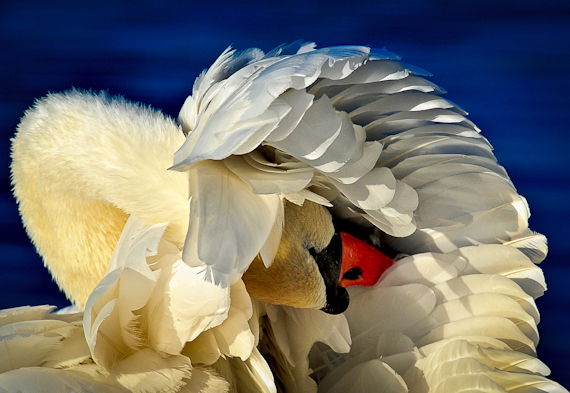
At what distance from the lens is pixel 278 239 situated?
565 mm

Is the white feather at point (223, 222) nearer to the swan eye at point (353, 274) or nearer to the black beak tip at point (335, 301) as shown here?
the black beak tip at point (335, 301)

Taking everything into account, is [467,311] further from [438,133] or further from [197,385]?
[197,385]

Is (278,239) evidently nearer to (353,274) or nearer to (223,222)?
(223,222)

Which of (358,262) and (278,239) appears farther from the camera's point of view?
(358,262)

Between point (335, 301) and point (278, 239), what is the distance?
19 centimetres

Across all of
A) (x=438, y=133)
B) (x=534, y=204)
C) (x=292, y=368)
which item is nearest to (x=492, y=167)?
(x=438, y=133)

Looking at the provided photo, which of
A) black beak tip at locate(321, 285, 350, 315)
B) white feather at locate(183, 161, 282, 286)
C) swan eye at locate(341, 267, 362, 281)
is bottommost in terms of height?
black beak tip at locate(321, 285, 350, 315)

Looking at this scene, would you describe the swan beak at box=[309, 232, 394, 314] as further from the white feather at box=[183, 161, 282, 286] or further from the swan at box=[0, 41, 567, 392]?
the white feather at box=[183, 161, 282, 286]

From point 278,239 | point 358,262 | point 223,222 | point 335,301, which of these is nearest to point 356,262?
point 358,262

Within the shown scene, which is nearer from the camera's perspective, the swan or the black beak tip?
the swan

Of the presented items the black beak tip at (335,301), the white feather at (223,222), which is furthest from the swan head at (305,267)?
the white feather at (223,222)

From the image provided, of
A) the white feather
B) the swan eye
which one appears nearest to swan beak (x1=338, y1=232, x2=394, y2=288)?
the swan eye

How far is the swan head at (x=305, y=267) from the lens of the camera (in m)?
0.66

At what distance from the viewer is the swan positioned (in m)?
0.49
